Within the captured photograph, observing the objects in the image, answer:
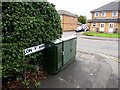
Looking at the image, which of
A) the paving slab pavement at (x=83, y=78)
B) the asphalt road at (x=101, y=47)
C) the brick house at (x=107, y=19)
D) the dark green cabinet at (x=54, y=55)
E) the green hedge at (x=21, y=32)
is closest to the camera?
the green hedge at (x=21, y=32)

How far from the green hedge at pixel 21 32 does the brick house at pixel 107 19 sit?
2268 cm

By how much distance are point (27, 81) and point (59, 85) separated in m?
1.12

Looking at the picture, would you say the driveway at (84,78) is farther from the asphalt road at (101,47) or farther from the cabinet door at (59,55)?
the asphalt road at (101,47)

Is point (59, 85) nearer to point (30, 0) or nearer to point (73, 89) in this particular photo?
point (73, 89)

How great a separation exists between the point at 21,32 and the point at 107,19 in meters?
25.3

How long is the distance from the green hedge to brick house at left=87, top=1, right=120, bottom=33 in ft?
74.4

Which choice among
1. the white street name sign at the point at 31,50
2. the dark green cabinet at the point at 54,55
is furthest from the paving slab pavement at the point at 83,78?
the white street name sign at the point at 31,50

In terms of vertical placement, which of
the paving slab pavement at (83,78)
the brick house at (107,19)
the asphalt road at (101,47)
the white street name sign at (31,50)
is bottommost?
the paving slab pavement at (83,78)

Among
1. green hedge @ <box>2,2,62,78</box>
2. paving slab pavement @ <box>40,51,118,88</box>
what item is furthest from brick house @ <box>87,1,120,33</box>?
green hedge @ <box>2,2,62,78</box>

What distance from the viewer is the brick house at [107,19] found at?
71.9 ft

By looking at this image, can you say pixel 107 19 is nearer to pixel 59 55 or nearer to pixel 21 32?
pixel 59 55

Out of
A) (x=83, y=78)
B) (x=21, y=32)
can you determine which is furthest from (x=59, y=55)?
(x=21, y=32)

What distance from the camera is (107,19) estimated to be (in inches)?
918

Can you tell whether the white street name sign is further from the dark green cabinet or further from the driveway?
the driveway
